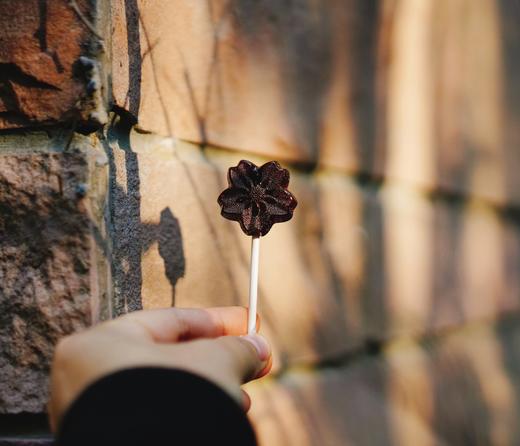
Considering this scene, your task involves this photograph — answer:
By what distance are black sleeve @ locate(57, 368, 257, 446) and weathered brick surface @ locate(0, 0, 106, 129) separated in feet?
0.96

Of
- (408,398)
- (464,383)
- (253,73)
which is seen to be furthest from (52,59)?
(464,383)

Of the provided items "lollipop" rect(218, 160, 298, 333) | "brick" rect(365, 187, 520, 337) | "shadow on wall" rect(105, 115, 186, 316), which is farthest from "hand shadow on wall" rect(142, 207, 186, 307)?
"brick" rect(365, 187, 520, 337)

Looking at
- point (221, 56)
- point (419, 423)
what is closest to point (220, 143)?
point (221, 56)

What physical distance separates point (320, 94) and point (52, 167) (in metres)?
0.51

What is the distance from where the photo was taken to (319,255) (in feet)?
3.35

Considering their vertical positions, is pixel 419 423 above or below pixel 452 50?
below

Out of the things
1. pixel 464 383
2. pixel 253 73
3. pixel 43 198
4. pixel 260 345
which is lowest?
pixel 464 383

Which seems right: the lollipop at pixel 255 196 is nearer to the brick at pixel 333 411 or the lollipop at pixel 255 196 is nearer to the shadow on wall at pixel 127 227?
the shadow on wall at pixel 127 227

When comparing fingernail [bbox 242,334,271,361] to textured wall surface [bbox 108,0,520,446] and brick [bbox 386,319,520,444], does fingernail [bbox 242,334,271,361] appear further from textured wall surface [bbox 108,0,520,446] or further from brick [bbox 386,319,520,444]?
brick [bbox 386,319,520,444]

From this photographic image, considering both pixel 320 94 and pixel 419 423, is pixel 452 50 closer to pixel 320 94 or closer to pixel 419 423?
pixel 320 94

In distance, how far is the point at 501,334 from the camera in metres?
1.49

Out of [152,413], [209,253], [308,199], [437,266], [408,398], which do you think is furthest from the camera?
[437,266]

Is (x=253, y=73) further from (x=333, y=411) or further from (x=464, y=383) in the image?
(x=464, y=383)

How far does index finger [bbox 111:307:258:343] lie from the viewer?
1.78 ft
